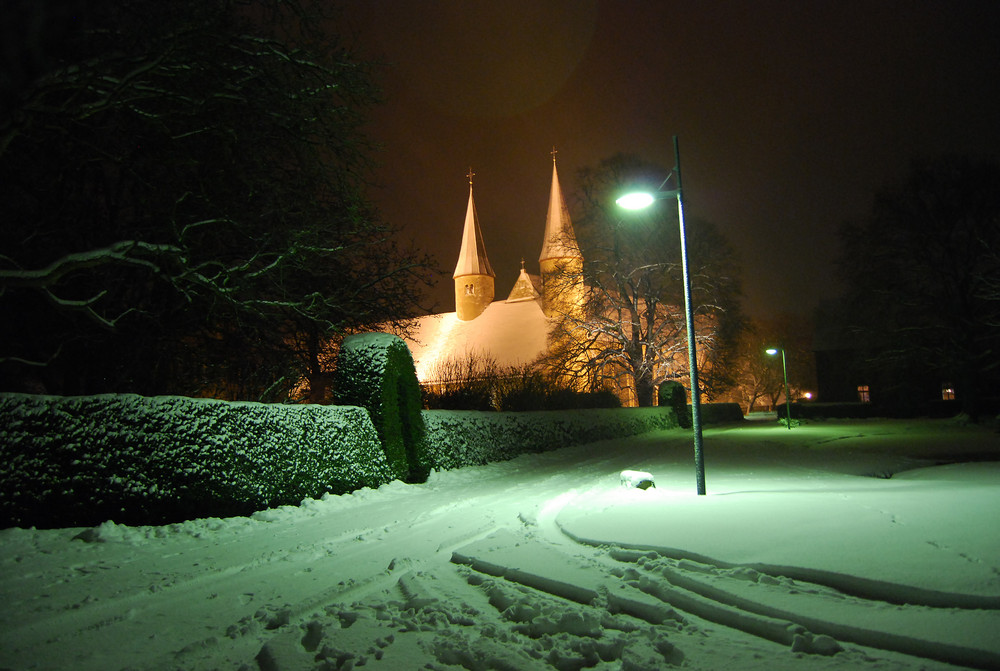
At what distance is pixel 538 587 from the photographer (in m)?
4.54

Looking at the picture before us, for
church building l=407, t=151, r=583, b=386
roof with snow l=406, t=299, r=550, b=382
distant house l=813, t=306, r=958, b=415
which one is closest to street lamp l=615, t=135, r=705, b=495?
church building l=407, t=151, r=583, b=386

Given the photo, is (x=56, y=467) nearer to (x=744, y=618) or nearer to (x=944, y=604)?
(x=744, y=618)

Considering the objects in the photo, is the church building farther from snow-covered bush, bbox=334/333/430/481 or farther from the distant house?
snow-covered bush, bbox=334/333/430/481

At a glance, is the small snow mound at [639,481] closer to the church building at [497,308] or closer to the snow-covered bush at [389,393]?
the snow-covered bush at [389,393]

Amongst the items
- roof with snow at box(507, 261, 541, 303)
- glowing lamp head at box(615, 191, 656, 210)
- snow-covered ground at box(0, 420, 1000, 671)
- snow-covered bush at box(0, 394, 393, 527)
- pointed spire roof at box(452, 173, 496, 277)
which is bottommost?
snow-covered ground at box(0, 420, 1000, 671)

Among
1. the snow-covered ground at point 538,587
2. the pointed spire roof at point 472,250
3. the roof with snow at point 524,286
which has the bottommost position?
the snow-covered ground at point 538,587

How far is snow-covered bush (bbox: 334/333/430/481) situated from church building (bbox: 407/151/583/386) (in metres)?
18.9

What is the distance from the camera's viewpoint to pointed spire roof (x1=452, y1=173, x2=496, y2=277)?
61.8 metres

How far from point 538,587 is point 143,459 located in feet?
17.8

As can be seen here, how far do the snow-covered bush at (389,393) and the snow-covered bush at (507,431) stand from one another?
2.20 ft

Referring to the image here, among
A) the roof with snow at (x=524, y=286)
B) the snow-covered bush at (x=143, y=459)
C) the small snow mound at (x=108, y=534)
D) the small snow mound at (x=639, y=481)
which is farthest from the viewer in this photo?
the roof with snow at (x=524, y=286)

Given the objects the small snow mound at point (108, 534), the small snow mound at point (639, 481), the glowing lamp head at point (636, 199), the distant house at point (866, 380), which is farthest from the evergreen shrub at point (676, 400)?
the small snow mound at point (108, 534)

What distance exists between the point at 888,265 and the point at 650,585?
30599 millimetres

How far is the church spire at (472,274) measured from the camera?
61375 mm
